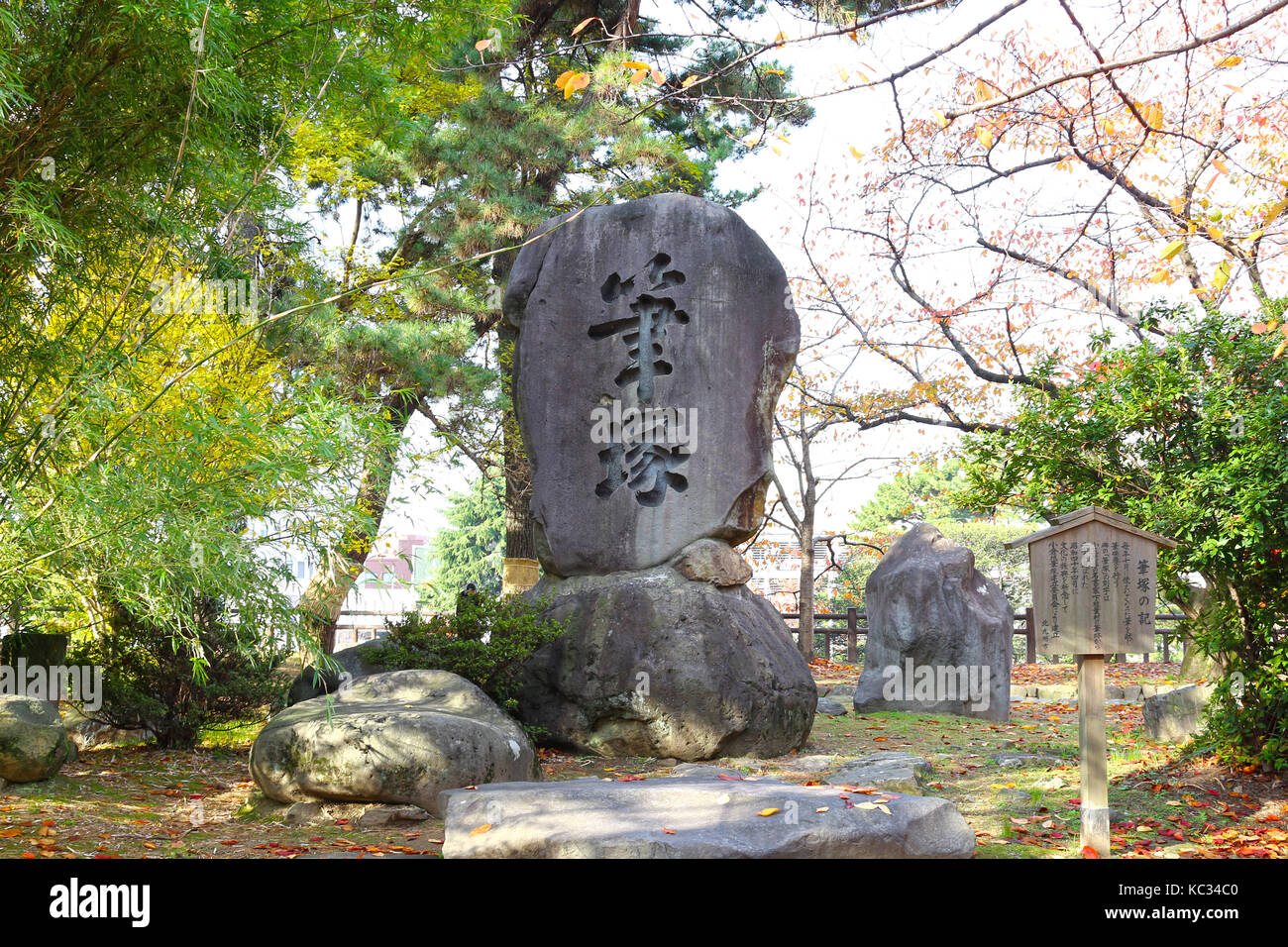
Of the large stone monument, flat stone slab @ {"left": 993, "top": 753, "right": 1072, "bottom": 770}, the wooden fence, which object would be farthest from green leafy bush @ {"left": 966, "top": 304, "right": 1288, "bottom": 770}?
the wooden fence

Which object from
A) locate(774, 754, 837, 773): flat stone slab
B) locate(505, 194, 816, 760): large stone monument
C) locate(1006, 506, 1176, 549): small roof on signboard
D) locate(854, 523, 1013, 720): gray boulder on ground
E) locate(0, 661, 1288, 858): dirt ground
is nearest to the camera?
locate(0, 661, 1288, 858): dirt ground

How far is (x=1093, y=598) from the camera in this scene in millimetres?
4969

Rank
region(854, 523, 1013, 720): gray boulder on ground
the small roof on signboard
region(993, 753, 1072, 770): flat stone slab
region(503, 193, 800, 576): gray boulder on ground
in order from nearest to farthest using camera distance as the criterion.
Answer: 1. the small roof on signboard
2. region(993, 753, 1072, 770): flat stone slab
3. region(503, 193, 800, 576): gray boulder on ground
4. region(854, 523, 1013, 720): gray boulder on ground

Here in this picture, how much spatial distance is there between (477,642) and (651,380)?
7.94 ft

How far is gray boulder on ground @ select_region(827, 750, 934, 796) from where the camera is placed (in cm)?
554

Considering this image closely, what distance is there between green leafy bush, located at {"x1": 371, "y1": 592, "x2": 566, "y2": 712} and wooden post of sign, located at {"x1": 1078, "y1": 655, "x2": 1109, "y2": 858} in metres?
3.66

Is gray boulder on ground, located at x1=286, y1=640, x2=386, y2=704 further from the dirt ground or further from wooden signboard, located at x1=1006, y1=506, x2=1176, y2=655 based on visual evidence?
wooden signboard, located at x1=1006, y1=506, x2=1176, y2=655

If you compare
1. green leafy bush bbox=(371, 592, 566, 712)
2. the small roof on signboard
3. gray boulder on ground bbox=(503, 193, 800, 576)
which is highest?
gray boulder on ground bbox=(503, 193, 800, 576)

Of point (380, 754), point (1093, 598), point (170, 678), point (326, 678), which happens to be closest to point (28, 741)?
point (170, 678)

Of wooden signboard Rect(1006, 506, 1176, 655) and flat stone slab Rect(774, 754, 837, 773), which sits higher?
wooden signboard Rect(1006, 506, 1176, 655)

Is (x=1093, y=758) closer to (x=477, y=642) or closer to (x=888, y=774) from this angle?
(x=888, y=774)

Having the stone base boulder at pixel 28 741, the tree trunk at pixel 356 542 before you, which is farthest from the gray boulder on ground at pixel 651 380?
the stone base boulder at pixel 28 741

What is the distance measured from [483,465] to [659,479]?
503 centimetres

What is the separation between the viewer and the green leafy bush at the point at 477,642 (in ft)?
22.6
